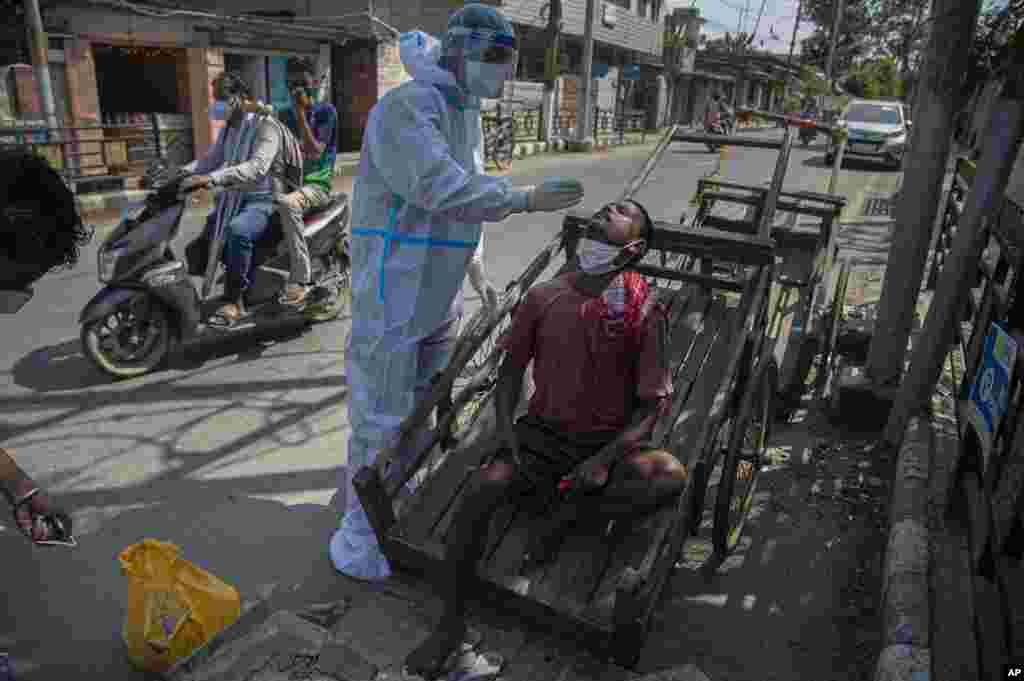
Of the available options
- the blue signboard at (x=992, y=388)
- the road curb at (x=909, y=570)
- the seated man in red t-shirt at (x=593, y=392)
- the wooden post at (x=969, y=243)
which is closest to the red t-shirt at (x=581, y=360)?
the seated man in red t-shirt at (x=593, y=392)

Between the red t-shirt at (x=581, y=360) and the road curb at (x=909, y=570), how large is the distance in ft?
3.53

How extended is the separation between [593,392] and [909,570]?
1352mm

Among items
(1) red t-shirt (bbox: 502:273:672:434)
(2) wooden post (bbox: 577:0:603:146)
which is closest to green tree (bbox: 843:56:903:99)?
(2) wooden post (bbox: 577:0:603:146)

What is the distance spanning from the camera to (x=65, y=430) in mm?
4035

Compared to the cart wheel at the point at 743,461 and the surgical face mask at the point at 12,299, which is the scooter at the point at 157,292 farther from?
the cart wheel at the point at 743,461

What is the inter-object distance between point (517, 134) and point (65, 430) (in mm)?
18205

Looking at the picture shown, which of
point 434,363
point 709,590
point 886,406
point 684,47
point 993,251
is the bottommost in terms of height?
point 709,590

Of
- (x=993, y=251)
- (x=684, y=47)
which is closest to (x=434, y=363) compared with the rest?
(x=993, y=251)

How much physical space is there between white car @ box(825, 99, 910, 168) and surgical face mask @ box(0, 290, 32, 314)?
17.6 meters

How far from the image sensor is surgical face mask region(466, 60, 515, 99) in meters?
2.82

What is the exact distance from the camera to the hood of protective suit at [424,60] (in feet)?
9.21

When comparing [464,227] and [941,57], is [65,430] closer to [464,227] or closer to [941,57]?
[464,227]

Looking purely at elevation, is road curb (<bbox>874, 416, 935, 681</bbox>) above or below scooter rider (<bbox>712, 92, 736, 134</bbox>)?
below

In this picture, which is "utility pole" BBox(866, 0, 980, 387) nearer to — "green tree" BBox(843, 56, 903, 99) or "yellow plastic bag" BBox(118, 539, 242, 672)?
"yellow plastic bag" BBox(118, 539, 242, 672)
